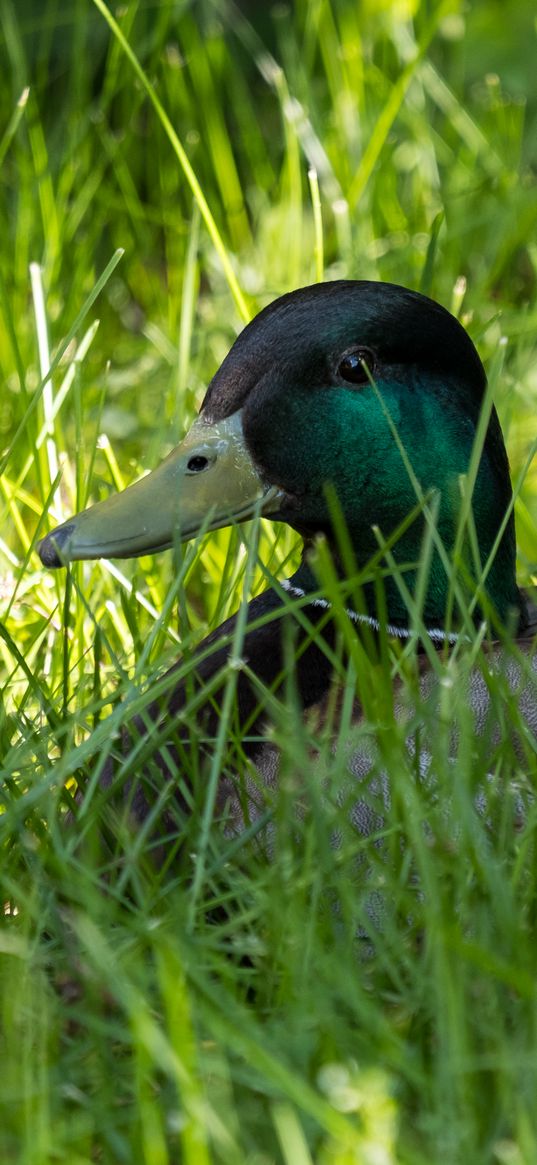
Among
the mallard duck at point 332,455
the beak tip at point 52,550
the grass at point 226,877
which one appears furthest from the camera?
the mallard duck at point 332,455

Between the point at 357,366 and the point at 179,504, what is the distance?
32 centimetres

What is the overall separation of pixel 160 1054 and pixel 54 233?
99.5 inches

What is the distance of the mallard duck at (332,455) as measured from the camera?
7.14 ft

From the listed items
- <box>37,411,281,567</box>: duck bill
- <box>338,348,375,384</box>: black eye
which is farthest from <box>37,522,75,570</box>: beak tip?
<box>338,348,375,384</box>: black eye

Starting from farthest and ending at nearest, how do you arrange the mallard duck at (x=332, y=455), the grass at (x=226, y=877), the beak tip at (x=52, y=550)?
the mallard duck at (x=332, y=455) → the beak tip at (x=52, y=550) → the grass at (x=226, y=877)

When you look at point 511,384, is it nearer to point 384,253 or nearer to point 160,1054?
point 384,253

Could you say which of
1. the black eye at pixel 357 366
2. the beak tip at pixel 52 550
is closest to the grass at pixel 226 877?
the beak tip at pixel 52 550

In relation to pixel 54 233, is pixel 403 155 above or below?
below

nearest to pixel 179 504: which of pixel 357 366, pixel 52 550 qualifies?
pixel 52 550

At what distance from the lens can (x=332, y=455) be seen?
7.29 feet

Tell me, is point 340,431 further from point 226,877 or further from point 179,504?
point 226,877

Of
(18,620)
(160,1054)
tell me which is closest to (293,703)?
(160,1054)

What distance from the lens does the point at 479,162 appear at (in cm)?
396

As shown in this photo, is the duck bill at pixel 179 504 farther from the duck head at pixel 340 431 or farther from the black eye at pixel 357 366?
the black eye at pixel 357 366
